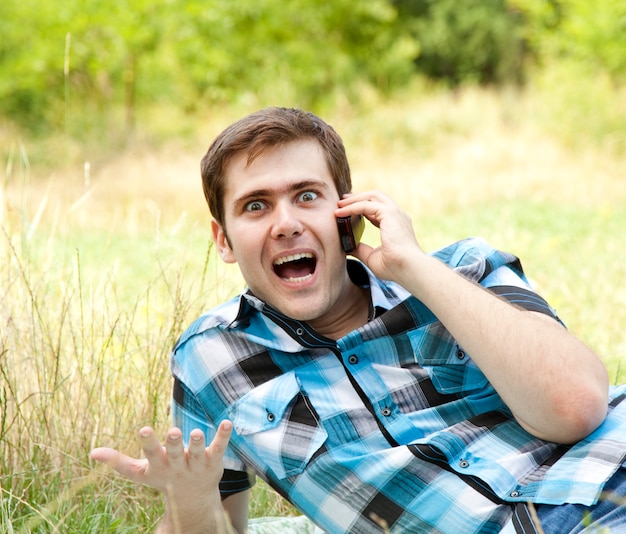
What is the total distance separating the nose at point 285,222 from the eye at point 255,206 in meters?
0.06

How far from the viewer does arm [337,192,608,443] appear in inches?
75.8

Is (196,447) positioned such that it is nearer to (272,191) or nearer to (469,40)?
(272,191)

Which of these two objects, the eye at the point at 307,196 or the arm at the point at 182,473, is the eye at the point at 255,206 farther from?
the arm at the point at 182,473

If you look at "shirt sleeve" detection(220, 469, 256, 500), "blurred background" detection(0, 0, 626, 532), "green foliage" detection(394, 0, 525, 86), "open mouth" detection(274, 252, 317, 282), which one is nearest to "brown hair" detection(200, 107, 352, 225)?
"open mouth" detection(274, 252, 317, 282)

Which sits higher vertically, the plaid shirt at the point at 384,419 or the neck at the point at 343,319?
the neck at the point at 343,319

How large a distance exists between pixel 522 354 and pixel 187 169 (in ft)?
37.8

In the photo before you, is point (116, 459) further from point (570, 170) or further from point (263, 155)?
point (570, 170)

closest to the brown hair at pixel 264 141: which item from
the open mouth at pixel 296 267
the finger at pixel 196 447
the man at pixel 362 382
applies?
the man at pixel 362 382

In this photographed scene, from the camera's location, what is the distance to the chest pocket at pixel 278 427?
2117 millimetres

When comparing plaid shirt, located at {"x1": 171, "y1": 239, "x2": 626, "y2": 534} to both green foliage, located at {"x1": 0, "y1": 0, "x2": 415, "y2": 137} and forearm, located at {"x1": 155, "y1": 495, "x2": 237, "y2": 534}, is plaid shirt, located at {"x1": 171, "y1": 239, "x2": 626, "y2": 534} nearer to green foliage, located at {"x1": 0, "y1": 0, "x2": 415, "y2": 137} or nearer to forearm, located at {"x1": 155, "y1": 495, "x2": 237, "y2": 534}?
forearm, located at {"x1": 155, "y1": 495, "x2": 237, "y2": 534}

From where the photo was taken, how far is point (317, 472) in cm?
209

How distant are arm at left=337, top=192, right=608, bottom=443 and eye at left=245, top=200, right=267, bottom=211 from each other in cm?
44

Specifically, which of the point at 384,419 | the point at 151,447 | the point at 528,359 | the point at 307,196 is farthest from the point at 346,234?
the point at 151,447

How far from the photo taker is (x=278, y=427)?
215cm
